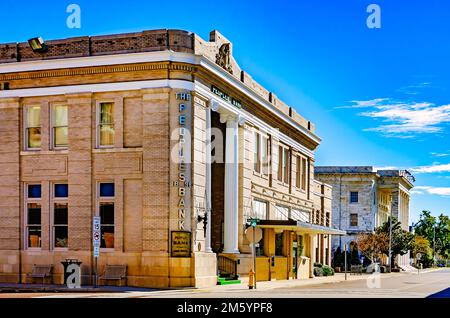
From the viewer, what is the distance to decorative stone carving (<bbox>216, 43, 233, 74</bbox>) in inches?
1634

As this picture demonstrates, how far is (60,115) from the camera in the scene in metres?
38.4

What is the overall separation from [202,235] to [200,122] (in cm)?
564

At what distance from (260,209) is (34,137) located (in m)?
17.0

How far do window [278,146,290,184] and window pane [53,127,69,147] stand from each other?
20114 millimetres

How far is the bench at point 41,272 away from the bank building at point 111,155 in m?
0.15

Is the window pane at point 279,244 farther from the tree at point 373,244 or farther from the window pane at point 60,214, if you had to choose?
the tree at point 373,244

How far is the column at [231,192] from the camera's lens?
4416 centimetres

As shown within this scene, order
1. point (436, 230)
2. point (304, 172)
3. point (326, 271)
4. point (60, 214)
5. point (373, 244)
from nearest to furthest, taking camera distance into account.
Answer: point (60, 214) < point (304, 172) < point (326, 271) < point (373, 244) < point (436, 230)

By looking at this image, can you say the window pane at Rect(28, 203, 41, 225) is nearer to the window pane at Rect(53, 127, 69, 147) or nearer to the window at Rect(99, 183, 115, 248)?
the window pane at Rect(53, 127, 69, 147)

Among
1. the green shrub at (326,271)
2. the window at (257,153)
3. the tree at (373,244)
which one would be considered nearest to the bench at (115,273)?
the window at (257,153)

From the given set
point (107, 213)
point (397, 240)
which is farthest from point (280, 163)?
point (397, 240)

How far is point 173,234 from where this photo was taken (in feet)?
118

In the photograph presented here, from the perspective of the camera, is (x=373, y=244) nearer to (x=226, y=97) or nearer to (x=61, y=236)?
(x=226, y=97)
